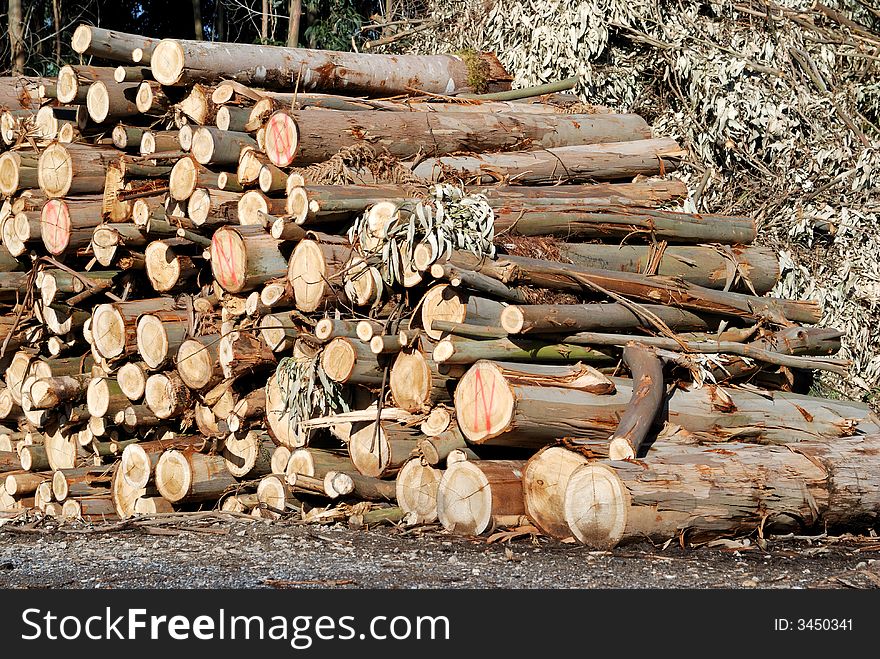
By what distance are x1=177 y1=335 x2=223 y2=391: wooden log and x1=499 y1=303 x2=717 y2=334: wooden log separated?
6.76 ft

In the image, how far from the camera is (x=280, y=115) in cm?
707

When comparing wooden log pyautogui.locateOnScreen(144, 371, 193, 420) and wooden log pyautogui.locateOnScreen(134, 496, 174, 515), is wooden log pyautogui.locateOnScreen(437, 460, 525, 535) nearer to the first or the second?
wooden log pyautogui.locateOnScreen(144, 371, 193, 420)

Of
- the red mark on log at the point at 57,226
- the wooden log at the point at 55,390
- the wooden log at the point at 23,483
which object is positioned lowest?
the wooden log at the point at 23,483

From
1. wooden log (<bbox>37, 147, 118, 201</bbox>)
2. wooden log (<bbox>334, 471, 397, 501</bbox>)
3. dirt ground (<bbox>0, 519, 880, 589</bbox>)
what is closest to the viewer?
dirt ground (<bbox>0, 519, 880, 589</bbox>)

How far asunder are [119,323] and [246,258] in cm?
124

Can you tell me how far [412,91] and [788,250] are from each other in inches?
131

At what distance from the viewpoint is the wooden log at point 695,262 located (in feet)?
22.5

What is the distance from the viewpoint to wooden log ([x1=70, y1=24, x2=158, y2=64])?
725cm

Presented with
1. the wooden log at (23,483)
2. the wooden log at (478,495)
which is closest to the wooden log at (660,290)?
the wooden log at (478,495)

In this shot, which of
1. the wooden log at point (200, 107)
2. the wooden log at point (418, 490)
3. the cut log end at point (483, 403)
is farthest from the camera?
the wooden log at point (200, 107)

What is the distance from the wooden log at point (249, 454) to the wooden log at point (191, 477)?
0.28ft

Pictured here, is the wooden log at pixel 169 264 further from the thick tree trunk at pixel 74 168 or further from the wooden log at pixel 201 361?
the thick tree trunk at pixel 74 168

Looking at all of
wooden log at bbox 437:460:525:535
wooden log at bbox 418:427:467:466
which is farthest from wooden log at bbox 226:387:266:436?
wooden log at bbox 437:460:525:535

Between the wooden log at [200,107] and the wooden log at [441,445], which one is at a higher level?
the wooden log at [200,107]
